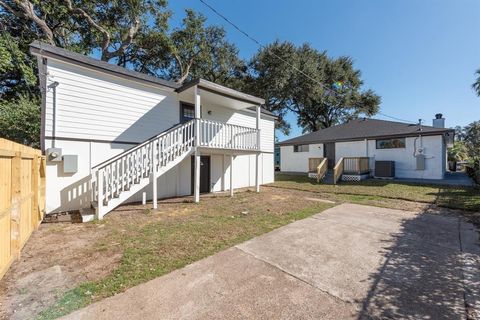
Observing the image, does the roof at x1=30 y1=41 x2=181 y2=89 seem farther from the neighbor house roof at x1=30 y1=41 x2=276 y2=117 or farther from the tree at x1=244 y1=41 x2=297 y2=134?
the tree at x1=244 y1=41 x2=297 y2=134

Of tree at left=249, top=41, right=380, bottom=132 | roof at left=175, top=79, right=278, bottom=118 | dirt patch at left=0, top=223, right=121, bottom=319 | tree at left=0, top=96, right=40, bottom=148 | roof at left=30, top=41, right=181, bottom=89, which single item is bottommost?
dirt patch at left=0, top=223, right=121, bottom=319

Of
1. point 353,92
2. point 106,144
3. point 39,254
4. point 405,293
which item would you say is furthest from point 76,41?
point 353,92

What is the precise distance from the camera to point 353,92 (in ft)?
87.1

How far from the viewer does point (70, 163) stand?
6672 mm

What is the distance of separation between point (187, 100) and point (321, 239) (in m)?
7.96

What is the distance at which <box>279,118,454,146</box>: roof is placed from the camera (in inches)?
555

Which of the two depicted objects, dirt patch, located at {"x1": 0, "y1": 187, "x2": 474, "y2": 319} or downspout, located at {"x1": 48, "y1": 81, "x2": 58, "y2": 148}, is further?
downspout, located at {"x1": 48, "y1": 81, "x2": 58, "y2": 148}

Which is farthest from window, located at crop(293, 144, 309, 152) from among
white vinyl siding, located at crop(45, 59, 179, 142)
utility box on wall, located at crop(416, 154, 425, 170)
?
white vinyl siding, located at crop(45, 59, 179, 142)

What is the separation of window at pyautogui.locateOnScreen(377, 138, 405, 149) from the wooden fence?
1787cm

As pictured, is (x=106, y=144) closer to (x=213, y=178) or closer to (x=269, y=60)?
(x=213, y=178)

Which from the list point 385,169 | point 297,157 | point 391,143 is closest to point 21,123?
point 297,157

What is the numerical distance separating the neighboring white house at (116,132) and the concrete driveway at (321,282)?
14.0ft

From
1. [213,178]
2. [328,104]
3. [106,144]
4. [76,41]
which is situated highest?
[76,41]

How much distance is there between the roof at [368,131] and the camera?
14.1 m
